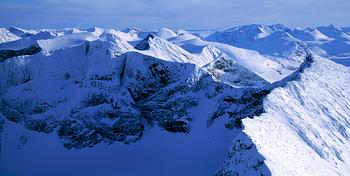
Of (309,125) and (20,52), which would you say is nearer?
(309,125)

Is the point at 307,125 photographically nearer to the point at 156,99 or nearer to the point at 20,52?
the point at 156,99

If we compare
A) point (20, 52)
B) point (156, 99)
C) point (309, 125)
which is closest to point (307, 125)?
point (309, 125)

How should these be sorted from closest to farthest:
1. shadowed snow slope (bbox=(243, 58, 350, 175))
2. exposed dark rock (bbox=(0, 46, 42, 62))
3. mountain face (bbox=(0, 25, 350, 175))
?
shadowed snow slope (bbox=(243, 58, 350, 175)) → mountain face (bbox=(0, 25, 350, 175)) → exposed dark rock (bbox=(0, 46, 42, 62))

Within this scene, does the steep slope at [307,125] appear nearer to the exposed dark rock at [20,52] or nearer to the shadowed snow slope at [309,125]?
the shadowed snow slope at [309,125]

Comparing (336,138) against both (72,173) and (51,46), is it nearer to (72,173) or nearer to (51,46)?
(72,173)

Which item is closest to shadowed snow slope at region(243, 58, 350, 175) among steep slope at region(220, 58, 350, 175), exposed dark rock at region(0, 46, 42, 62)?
steep slope at region(220, 58, 350, 175)

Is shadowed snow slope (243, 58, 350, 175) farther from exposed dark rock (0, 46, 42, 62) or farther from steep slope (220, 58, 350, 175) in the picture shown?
exposed dark rock (0, 46, 42, 62)

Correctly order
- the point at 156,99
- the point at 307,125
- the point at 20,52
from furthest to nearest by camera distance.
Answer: the point at 20,52
the point at 156,99
the point at 307,125

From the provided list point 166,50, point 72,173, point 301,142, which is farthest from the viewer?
point 166,50

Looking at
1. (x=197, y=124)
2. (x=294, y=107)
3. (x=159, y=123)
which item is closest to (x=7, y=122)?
(x=159, y=123)

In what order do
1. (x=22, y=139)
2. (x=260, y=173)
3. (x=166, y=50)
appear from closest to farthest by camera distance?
1. (x=260, y=173)
2. (x=22, y=139)
3. (x=166, y=50)

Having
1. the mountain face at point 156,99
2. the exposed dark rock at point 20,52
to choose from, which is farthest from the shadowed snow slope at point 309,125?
the exposed dark rock at point 20,52
